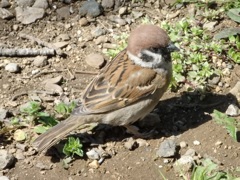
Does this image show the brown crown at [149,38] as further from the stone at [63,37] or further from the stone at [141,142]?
the stone at [63,37]

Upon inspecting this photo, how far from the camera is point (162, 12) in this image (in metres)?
6.40

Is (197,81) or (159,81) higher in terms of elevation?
(159,81)

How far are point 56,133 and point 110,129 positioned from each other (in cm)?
67

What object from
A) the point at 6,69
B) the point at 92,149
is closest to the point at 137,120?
the point at 92,149

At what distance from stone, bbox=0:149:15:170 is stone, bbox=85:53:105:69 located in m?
1.41

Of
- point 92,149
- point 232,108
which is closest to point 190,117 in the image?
point 232,108

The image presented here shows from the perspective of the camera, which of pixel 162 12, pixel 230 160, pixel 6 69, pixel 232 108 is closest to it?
pixel 230 160

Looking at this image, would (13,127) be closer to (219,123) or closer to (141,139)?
(141,139)

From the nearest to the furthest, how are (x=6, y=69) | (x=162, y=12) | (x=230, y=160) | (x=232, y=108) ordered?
(x=230, y=160)
(x=232, y=108)
(x=6, y=69)
(x=162, y=12)

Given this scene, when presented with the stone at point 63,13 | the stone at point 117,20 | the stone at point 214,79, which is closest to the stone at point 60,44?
the stone at point 63,13

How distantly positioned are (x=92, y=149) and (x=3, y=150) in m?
0.77

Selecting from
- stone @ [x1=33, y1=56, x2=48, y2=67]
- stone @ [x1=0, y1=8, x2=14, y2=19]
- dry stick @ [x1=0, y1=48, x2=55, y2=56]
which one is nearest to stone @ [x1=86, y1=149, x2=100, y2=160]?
stone @ [x1=33, y1=56, x2=48, y2=67]

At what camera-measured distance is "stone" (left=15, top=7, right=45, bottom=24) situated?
6.21m

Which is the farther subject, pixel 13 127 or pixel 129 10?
pixel 129 10
